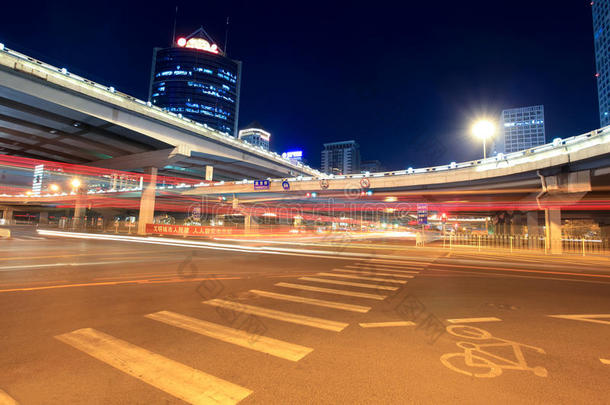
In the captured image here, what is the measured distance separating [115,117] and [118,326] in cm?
2834

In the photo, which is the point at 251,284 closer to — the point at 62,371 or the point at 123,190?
the point at 62,371

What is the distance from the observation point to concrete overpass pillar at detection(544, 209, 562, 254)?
72.9 ft

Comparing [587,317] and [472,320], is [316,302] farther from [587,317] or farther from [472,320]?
[587,317]

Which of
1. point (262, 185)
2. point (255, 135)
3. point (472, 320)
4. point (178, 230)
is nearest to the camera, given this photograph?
point (472, 320)

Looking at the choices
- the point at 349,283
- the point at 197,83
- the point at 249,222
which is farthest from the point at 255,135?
the point at 349,283

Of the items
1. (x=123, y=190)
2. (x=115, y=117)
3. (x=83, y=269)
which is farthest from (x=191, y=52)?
(x=83, y=269)

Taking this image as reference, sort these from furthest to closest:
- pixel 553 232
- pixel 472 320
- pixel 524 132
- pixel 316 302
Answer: pixel 524 132 → pixel 553 232 → pixel 316 302 → pixel 472 320

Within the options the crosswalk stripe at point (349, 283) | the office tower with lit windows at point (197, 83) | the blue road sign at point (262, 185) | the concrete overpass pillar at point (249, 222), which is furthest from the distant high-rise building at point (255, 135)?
the crosswalk stripe at point (349, 283)

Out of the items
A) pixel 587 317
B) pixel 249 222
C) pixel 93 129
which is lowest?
pixel 587 317

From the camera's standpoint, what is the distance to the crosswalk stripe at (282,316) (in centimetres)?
506

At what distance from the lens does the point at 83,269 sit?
34.8ft

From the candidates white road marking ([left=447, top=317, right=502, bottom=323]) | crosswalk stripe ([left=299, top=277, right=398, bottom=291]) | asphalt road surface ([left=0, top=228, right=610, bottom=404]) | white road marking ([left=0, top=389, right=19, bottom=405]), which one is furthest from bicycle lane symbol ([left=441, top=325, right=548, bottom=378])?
white road marking ([left=0, top=389, right=19, bottom=405])

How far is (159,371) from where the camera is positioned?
11.0ft

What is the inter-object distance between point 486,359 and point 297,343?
2537 mm
